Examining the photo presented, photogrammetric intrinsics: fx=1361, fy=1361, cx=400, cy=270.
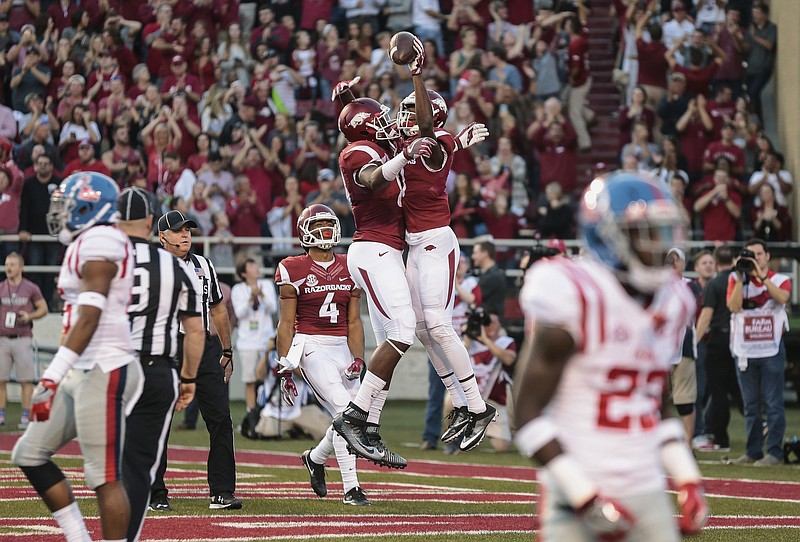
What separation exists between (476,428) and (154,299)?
10.6ft

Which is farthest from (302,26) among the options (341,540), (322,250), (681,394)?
(341,540)

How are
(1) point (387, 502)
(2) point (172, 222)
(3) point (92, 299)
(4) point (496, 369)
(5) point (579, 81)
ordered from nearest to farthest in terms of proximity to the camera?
(3) point (92, 299), (2) point (172, 222), (1) point (387, 502), (4) point (496, 369), (5) point (579, 81)

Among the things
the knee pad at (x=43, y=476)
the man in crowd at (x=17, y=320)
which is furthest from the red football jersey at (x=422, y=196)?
the man in crowd at (x=17, y=320)

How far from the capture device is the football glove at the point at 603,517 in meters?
3.80

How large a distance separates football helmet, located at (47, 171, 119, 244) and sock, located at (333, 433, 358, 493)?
3610 millimetres

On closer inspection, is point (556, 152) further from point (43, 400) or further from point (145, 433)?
point (43, 400)

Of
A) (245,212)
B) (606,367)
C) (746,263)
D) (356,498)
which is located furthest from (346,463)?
(245,212)

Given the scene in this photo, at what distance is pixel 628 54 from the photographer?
19719mm

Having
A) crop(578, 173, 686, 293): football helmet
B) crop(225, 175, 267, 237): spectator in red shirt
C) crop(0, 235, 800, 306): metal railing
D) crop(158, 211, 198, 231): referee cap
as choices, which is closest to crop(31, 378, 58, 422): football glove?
crop(578, 173, 686, 293): football helmet

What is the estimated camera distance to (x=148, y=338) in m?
6.10

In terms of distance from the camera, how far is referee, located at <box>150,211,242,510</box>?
8.88m

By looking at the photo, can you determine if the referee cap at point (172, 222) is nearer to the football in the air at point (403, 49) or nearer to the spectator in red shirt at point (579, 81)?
the football in the air at point (403, 49)

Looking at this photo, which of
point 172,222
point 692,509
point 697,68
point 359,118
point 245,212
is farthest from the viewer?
point 697,68

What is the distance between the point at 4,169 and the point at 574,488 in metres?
14.5
